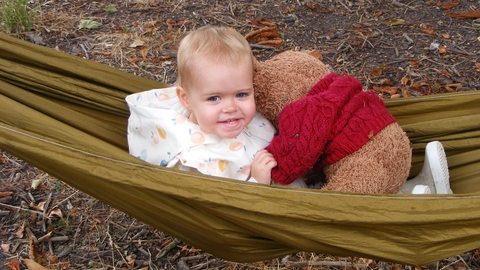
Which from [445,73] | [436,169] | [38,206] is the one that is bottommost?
[38,206]

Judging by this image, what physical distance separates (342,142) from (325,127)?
0.25 feet

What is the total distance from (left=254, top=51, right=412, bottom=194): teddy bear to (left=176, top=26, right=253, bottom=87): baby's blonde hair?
9.9 inches

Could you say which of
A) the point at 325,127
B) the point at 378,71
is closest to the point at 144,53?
the point at 378,71

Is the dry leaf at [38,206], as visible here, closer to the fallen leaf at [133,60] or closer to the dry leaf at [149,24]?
the fallen leaf at [133,60]

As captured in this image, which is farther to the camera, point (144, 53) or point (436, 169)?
point (144, 53)

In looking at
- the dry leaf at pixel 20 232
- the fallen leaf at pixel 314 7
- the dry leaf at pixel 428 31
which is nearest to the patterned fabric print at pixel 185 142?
the dry leaf at pixel 20 232

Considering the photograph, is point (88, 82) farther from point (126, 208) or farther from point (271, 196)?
point (271, 196)

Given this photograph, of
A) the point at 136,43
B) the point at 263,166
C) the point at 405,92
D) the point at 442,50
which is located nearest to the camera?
the point at 263,166

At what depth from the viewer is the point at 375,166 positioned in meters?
1.63

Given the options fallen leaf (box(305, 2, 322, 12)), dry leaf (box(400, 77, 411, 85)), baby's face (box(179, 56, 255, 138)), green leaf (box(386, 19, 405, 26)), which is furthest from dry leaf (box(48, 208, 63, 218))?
green leaf (box(386, 19, 405, 26))

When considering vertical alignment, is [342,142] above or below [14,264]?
above

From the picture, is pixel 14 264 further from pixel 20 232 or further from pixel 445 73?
pixel 445 73

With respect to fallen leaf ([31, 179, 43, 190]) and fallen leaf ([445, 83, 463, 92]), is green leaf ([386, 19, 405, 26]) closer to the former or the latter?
fallen leaf ([445, 83, 463, 92])

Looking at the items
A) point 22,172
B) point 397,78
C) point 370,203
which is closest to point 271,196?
point 370,203
